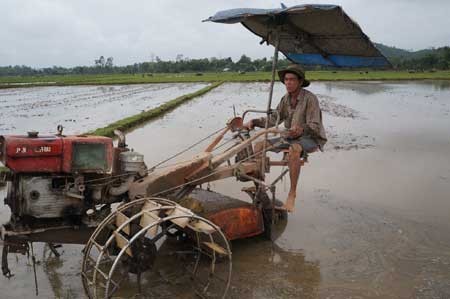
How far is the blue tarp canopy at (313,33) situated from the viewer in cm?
464

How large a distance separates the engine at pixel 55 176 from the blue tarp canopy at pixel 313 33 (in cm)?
214

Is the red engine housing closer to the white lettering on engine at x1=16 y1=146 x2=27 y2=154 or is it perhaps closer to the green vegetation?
the white lettering on engine at x1=16 y1=146 x2=27 y2=154

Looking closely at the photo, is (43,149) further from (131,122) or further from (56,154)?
(131,122)

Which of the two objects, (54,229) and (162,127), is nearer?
(54,229)

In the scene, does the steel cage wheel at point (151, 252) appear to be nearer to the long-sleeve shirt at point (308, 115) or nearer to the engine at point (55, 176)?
the engine at point (55, 176)

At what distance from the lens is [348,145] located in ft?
36.9

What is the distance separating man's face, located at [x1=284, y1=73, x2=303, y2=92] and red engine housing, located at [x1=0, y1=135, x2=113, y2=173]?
2.44 m

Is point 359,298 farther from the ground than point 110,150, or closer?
closer

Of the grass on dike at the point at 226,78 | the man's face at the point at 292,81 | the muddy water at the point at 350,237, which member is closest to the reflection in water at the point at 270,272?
the muddy water at the point at 350,237

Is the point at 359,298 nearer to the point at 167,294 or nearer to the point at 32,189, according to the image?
the point at 167,294

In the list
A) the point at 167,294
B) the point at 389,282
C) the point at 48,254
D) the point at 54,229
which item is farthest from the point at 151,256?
the point at 389,282

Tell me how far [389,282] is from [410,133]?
980 cm

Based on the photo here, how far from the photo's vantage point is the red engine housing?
11.7 feet

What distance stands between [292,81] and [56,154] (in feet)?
9.45
